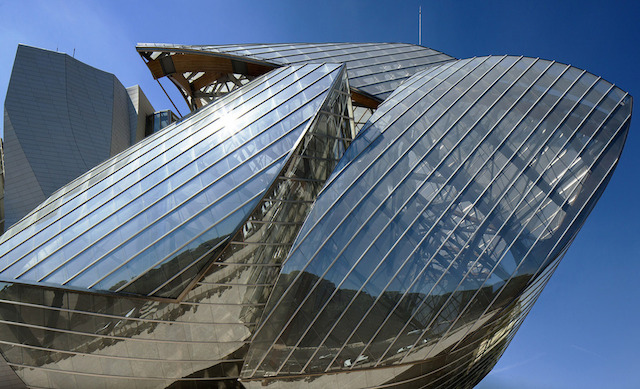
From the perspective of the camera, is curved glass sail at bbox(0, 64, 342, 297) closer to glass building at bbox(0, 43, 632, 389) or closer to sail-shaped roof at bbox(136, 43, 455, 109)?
glass building at bbox(0, 43, 632, 389)

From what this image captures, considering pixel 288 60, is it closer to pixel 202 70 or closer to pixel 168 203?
pixel 202 70

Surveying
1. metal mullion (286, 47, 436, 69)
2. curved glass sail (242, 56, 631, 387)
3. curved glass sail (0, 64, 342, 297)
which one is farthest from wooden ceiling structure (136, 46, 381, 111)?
curved glass sail (242, 56, 631, 387)

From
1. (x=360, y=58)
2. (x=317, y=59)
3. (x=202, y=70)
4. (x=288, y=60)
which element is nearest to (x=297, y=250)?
(x=288, y=60)

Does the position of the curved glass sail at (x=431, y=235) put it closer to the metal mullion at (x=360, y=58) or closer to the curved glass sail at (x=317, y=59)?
the curved glass sail at (x=317, y=59)

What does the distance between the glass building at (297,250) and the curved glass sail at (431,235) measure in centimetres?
6

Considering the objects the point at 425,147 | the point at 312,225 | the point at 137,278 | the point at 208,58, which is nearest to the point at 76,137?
the point at 208,58

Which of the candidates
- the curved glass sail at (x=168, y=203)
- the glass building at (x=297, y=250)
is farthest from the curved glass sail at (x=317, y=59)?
the glass building at (x=297, y=250)

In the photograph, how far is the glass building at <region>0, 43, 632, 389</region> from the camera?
13156 millimetres

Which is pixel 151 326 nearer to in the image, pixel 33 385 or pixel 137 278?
pixel 137 278

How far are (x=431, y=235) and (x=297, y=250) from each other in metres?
4.74

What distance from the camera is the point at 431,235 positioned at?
46.1 ft

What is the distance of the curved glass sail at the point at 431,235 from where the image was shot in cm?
1334

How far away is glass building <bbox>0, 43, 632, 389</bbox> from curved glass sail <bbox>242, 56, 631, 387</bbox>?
2.3 inches

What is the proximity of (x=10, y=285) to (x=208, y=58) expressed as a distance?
15.6 m
